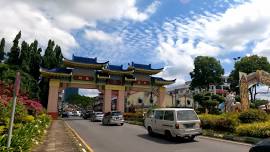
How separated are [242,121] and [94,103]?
12315 cm

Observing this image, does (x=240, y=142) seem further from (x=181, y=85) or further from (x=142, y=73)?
(x=181, y=85)

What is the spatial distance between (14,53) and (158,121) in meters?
41.2

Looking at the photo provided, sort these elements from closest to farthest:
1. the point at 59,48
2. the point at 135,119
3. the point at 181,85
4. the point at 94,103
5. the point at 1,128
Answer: the point at 1,128
the point at 135,119
the point at 59,48
the point at 181,85
the point at 94,103

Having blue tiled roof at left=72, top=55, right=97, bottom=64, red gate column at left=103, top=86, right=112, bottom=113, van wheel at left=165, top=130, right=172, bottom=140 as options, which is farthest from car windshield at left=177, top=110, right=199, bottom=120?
blue tiled roof at left=72, top=55, right=97, bottom=64

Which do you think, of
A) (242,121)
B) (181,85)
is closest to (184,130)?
(242,121)

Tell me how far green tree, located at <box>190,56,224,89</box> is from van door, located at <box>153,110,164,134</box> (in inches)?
2242

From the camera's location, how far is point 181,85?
116938 millimetres

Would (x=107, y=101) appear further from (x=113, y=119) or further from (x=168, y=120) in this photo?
(x=168, y=120)

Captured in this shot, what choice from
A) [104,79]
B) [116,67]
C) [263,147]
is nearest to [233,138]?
[263,147]

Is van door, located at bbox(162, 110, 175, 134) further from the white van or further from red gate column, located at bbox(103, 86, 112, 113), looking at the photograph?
red gate column, located at bbox(103, 86, 112, 113)

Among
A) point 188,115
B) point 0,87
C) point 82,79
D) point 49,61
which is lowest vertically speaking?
point 188,115

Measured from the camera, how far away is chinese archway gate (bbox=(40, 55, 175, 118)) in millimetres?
49719

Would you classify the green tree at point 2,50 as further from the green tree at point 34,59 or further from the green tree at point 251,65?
the green tree at point 251,65

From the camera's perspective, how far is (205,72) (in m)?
72.6
